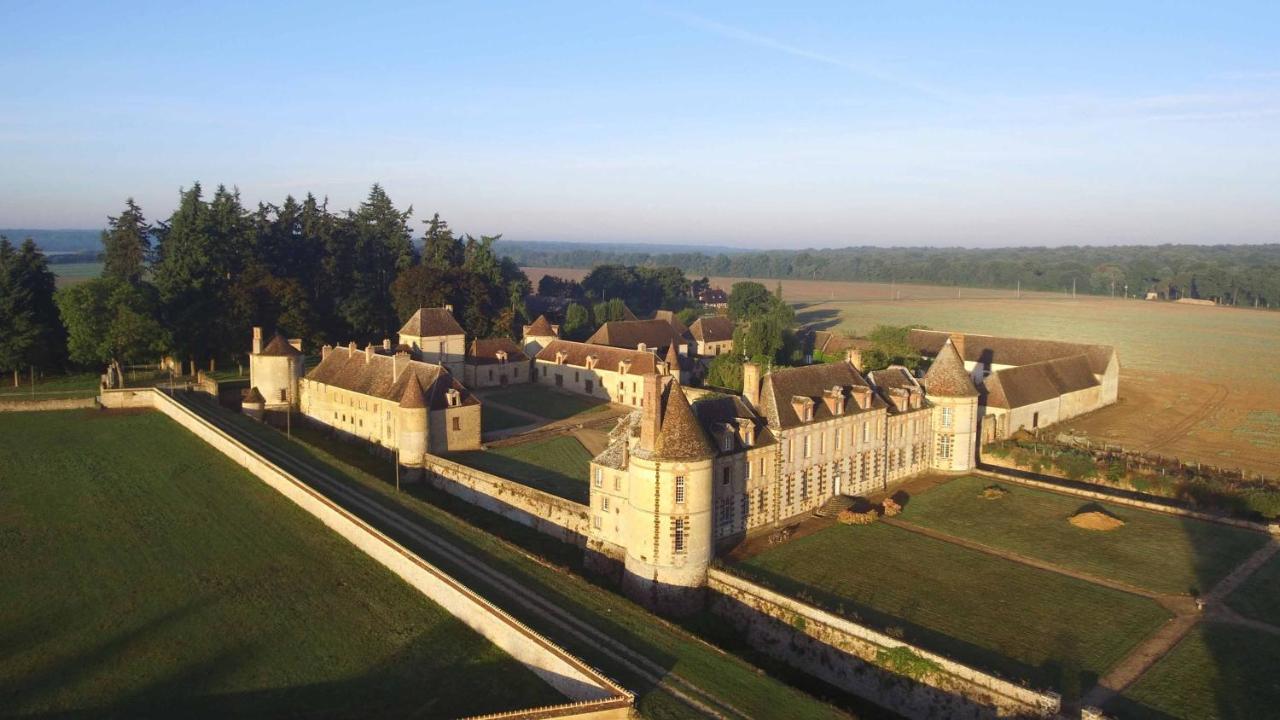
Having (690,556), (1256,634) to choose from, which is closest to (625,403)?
(690,556)

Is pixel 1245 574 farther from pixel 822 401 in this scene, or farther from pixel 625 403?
pixel 625 403

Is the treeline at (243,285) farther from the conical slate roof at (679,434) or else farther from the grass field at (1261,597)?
the grass field at (1261,597)

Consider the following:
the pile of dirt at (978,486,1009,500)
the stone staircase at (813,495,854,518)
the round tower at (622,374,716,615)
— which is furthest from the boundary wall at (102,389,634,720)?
the pile of dirt at (978,486,1009,500)

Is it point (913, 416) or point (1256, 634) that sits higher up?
point (913, 416)

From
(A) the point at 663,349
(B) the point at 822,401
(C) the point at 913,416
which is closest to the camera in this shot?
(B) the point at 822,401

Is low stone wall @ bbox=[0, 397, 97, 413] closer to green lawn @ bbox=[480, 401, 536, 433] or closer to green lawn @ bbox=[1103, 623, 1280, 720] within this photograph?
green lawn @ bbox=[480, 401, 536, 433]

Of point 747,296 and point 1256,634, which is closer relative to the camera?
point 1256,634

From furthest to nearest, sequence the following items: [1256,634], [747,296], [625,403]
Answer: [747,296] → [625,403] → [1256,634]
